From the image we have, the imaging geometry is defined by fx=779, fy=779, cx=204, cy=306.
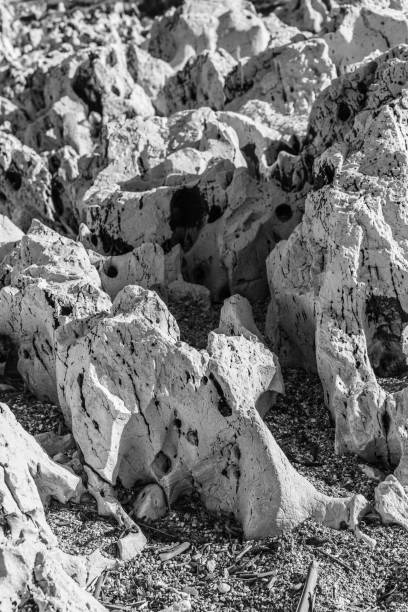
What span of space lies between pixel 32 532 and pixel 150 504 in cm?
149

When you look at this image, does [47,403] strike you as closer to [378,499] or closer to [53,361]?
[53,361]

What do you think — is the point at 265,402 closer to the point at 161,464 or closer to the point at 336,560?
the point at 161,464

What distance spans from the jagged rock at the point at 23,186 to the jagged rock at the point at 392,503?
799 cm

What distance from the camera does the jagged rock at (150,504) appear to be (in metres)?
7.06

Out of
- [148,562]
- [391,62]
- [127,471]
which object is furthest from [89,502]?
[391,62]

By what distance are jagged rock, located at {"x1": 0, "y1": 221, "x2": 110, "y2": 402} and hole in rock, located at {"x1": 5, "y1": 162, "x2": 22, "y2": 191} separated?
13.9 feet

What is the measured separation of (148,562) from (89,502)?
0.93m

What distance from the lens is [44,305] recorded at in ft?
27.7

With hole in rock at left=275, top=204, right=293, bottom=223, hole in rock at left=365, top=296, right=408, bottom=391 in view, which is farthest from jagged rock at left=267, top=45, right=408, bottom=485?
hole in rock at left=275, top=204, right=293, bottom=223

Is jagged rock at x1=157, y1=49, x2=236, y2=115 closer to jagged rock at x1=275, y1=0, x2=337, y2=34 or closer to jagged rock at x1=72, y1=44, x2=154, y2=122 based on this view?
jagged rock at x1=72, y1=44, x2=154, y2=122

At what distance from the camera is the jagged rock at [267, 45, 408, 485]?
751 centimetres

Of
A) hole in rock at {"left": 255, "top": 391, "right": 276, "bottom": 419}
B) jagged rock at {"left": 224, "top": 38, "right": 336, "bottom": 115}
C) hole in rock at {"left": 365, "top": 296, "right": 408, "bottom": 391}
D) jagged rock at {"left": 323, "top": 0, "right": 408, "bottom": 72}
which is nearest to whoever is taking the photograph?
hole in rock at {"left": 255, "top": 391, "right": 276, "bottom": 419}

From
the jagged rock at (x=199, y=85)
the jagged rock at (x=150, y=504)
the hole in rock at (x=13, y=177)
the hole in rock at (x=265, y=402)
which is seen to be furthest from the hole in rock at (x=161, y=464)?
the jagged rock at (x=199, y=85)

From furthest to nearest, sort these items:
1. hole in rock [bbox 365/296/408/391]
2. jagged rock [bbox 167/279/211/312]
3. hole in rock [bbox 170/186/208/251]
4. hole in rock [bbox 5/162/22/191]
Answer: hole in rock [bbox 5/162/22/191]
hole in rock [bbox 170/186/208/251]
jagged rock [bbox 167/279/211/312]
hole in rock [bbox 365/296/408/391]
